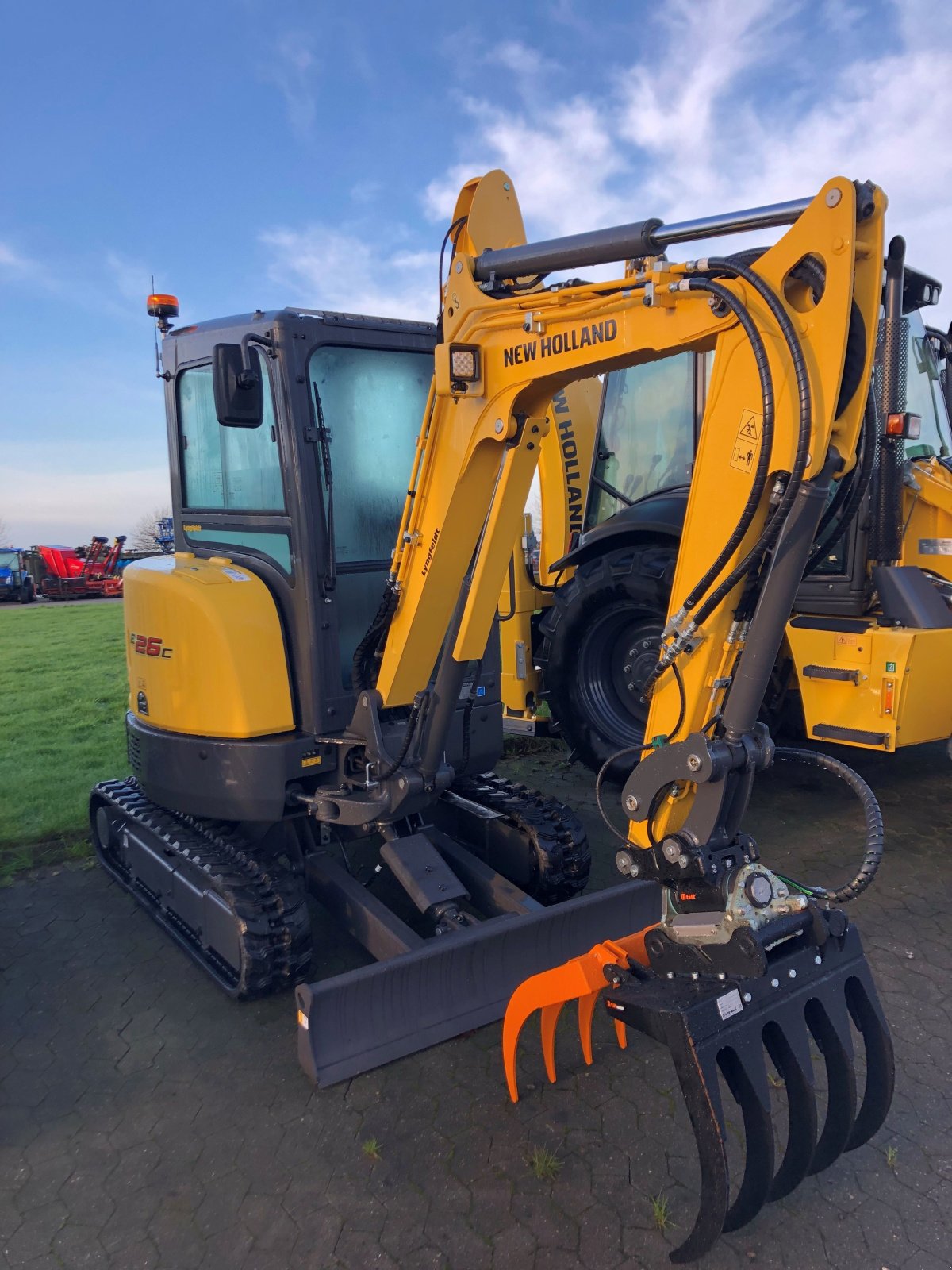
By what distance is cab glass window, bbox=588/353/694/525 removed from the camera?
5820mm

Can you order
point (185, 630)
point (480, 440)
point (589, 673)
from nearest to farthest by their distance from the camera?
point (480, 440), point (185, 630), point (589, 673)

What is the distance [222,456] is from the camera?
4035 millimetres

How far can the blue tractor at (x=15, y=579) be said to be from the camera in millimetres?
26609

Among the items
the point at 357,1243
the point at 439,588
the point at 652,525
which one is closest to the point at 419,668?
the point at 439,588

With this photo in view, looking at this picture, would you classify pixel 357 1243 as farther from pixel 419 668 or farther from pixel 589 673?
pixel 589 673

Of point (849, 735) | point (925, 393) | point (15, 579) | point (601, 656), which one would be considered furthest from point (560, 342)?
point (15, 579)

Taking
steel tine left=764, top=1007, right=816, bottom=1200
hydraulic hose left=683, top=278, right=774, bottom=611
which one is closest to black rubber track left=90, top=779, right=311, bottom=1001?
steel tine left=764, top=1007, right=816, bottom=1200

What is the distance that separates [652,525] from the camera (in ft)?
17.4

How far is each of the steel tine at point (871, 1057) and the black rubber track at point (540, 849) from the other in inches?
63.2

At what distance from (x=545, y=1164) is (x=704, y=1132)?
67 cm

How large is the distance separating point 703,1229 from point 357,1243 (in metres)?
0.94

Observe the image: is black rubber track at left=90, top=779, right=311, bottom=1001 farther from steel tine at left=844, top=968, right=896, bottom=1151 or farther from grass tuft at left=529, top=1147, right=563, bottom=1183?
steel tine at left=844, top=968, right=896, bottom=1151

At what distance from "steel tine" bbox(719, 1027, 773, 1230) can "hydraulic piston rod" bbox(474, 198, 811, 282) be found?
2.18m

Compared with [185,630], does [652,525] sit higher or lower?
higher
